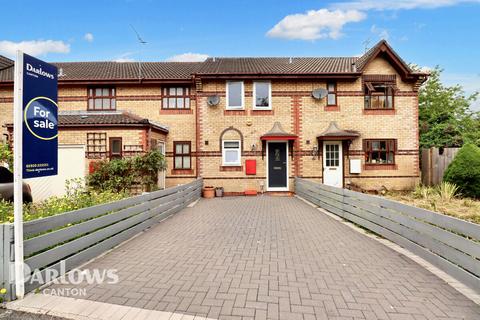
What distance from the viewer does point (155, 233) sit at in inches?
254

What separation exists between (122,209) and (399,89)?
14712 mm

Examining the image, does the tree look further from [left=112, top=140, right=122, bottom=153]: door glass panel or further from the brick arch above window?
[left=112, top=140, right=122, bottom=153]: door glass panel

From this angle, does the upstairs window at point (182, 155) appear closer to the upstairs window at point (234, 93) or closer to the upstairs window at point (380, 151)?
the upstairs window at point (234, 93)

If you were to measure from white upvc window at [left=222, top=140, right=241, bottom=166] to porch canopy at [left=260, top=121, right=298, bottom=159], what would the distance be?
130 cm

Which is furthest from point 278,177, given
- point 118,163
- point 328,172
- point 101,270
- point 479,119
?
point 479,119

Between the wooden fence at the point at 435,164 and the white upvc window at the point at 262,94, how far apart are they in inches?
341

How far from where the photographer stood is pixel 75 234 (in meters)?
4.34

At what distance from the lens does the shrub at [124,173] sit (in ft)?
37.1

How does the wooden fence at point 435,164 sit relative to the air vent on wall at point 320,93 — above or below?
below

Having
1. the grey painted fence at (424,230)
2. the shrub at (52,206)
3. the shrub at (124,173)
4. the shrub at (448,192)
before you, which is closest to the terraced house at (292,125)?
the shrub at (124,173)

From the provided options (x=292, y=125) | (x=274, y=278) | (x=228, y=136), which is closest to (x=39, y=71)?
(x=274, y=278)

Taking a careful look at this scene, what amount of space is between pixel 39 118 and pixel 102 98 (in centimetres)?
1249

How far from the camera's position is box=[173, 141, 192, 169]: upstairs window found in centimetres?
1477

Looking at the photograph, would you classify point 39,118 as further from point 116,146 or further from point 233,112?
point 233,112
